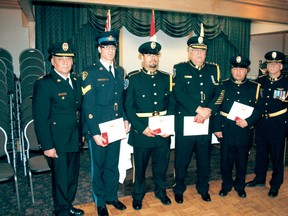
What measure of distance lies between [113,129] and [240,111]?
135 cm

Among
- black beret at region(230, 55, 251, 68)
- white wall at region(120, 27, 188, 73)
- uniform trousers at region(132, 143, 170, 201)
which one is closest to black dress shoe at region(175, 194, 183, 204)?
uniform trousers at region(132, 143, 170, 201)

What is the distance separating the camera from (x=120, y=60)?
6.07m

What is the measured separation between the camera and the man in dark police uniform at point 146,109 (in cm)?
267

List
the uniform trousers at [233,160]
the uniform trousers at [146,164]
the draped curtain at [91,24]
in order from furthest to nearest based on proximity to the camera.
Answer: the draped curtain at [91,24], the uniform trousers at [233,160], the uniform trousers at [146,164]

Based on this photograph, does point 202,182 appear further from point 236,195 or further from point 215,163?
point 215,163

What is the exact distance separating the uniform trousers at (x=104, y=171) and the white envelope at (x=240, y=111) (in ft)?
4.15

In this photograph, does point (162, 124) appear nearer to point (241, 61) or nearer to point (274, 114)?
point (241, 61)

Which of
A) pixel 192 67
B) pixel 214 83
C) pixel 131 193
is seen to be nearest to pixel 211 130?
pixel 214 83

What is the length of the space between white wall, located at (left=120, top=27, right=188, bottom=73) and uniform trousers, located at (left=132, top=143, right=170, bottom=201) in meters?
3.65

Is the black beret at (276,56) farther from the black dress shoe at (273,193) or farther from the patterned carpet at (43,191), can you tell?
the patterned carpet at (43,191)

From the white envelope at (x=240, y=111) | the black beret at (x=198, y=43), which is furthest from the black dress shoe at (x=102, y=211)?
the black beret at (x=198, y=43)

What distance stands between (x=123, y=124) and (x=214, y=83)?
106cm

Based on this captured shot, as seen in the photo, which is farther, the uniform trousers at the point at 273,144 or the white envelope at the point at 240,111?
the uniform trousers at the point at 273,144

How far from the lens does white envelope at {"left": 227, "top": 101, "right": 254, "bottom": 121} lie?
2.89m
